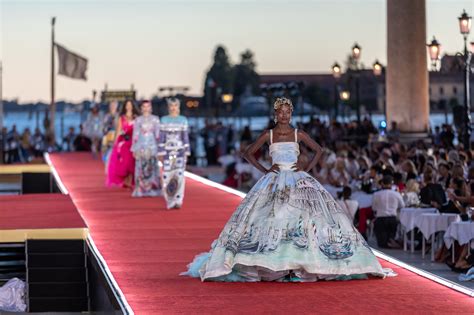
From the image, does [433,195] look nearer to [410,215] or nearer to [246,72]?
[410,215]

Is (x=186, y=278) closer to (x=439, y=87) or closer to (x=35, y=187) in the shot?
(x=35, y=187)

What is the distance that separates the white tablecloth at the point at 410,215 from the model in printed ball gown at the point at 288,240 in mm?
6624

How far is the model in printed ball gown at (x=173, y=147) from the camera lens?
19.1 m

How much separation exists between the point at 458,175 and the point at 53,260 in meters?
5.66

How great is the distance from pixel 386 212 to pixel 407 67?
43.3 feet

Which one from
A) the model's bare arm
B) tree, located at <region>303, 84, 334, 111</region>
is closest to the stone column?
the model's bare arm

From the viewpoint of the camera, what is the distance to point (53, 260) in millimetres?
13719

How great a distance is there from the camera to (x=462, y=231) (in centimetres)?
1566

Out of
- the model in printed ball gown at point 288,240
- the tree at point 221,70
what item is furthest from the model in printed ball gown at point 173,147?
the tree at point 221,70

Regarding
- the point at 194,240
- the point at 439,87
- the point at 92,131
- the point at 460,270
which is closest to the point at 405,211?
the point at 460,270

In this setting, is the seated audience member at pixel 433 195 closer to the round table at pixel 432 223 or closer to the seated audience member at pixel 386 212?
the round table at pixel 432 223

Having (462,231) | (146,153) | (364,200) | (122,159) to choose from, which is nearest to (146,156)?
(146,153)

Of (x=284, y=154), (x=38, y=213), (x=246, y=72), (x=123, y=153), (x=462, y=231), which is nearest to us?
(x=284, y=154)

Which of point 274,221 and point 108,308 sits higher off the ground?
point 274,221
